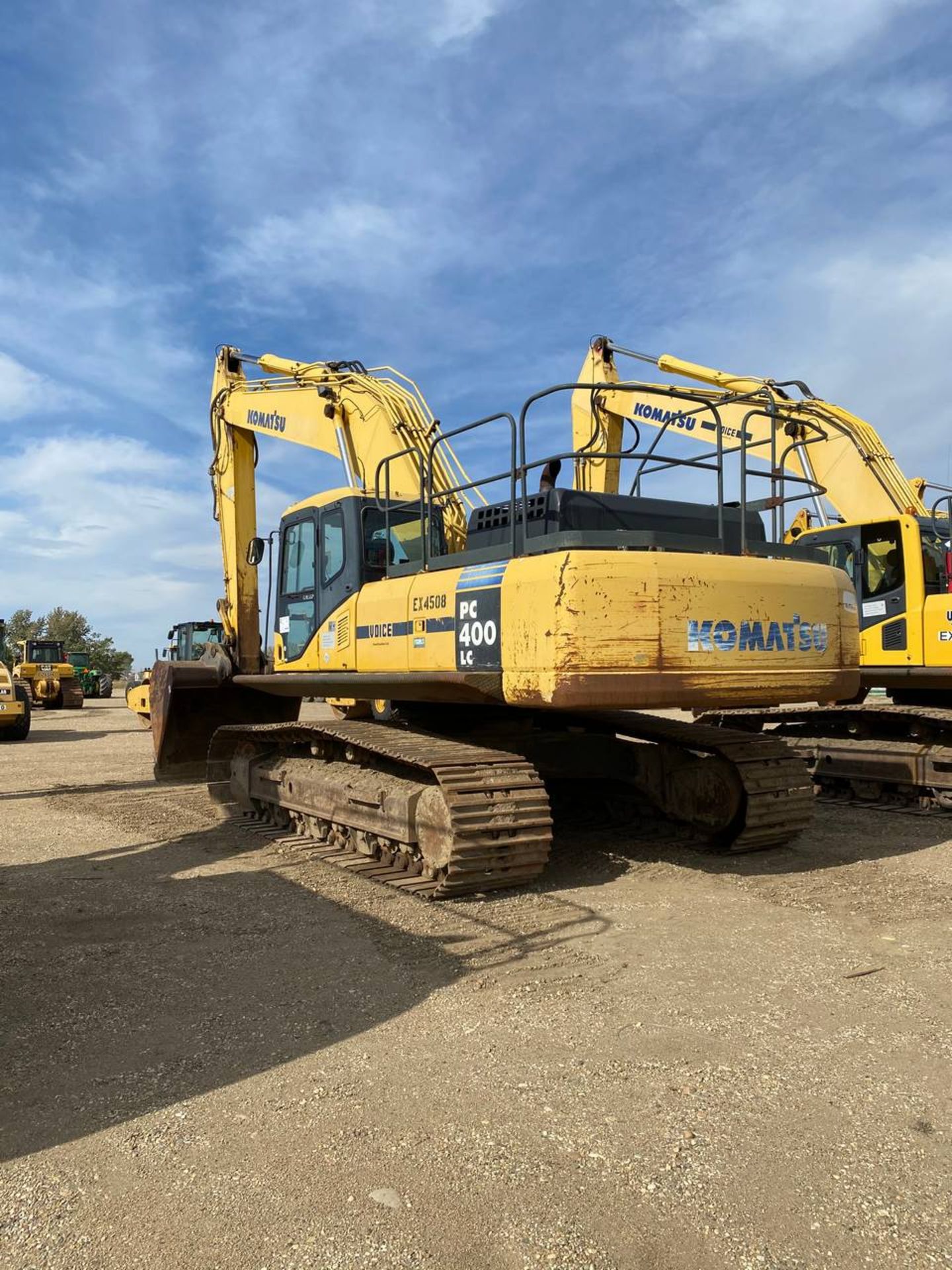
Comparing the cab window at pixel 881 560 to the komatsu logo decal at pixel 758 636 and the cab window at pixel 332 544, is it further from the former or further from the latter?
the cab window at pixel 332 544

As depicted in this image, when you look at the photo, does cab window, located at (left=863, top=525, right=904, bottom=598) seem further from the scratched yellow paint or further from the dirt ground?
the dirt ground

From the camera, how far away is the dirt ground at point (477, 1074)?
2.64 m

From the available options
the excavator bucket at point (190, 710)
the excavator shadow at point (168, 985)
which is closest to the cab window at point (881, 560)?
the excavator bucket at point (190, 710)

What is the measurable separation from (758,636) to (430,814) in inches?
90.3

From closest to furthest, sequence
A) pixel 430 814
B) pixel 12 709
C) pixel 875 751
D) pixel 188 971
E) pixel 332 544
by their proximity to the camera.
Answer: pixel 188 971 < pixel 430 814 < pixel 332 544 < pixel 875 751 < pixel 12 709

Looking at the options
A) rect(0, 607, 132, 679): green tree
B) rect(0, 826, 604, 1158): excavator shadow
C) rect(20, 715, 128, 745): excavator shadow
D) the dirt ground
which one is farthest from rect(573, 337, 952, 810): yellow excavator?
rect(0, 607, 132, 679): green tree

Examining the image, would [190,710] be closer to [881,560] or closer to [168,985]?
[168,985]

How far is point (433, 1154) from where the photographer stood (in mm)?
3023

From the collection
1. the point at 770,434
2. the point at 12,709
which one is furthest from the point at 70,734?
the point at 770,434

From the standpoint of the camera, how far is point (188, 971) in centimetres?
474

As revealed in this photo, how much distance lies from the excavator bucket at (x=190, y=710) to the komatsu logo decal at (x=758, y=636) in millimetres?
5879

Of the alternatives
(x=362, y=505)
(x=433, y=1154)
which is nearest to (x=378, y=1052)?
(x=433, y=1154)

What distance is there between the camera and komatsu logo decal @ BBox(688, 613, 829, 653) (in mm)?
5738

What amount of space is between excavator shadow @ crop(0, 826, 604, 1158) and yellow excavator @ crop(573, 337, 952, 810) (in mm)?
4953
